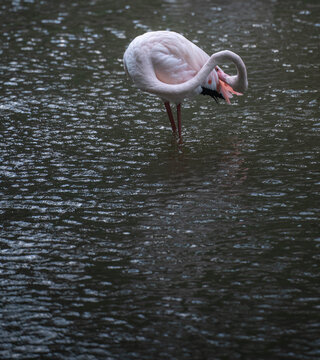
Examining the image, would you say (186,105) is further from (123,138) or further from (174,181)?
(174,181)

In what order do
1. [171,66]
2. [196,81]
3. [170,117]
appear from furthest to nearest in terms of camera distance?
[170,117] < [171,66] < [196,81]

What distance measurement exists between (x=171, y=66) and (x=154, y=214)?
2.60 m

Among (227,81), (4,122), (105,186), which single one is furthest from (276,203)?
(4,122)

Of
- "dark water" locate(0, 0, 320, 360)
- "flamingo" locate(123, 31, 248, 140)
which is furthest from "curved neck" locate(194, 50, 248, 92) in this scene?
"dark water" locate(0, 0, 320, 360)

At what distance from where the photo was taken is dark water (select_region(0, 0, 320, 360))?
4.97 meters

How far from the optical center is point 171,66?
8.84 meters

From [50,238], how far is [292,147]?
3659 mm

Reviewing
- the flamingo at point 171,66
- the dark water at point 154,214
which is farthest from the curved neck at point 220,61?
the dark water at point 154,214

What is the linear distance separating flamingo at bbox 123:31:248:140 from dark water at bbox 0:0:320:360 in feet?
2.62

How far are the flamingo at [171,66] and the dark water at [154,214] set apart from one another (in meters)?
0.80

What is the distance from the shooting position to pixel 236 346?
4723mm

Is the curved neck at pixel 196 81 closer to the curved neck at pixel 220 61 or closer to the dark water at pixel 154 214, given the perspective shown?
the curved neck at pixel 220 61

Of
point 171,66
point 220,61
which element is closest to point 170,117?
point 171,66

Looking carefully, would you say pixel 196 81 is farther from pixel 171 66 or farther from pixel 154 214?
pixel 154 214
